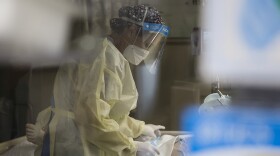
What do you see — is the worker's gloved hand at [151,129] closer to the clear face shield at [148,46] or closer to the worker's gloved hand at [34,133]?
the clear face shield at [148,46]

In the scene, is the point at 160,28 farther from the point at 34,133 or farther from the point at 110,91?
the point at 34,133

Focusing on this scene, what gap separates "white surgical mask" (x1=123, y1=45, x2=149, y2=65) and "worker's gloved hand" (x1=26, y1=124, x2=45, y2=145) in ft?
1.25

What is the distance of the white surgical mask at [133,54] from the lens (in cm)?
105

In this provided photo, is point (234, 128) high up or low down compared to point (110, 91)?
down

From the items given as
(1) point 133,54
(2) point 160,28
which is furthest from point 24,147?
(2) point 160,28

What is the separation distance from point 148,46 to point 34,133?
48 centimetres

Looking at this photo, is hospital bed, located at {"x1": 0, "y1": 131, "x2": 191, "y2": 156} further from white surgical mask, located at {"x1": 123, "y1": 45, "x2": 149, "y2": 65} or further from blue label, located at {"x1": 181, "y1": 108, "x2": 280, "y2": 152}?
white surgical mask, located at {"x1": 123, "y1": 45, "x2": 149, "y2": 65}

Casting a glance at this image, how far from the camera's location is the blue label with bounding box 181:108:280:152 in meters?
1.02

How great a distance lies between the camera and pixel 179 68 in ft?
3.32

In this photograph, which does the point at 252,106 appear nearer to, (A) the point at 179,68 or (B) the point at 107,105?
(A) the point at 179,68

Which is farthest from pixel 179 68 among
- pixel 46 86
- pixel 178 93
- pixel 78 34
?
pixel 46 86

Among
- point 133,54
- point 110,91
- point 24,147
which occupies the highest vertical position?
point 133,54

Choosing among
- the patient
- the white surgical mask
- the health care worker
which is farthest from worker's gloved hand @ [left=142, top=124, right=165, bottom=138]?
the patient

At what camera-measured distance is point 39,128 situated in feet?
3.67
